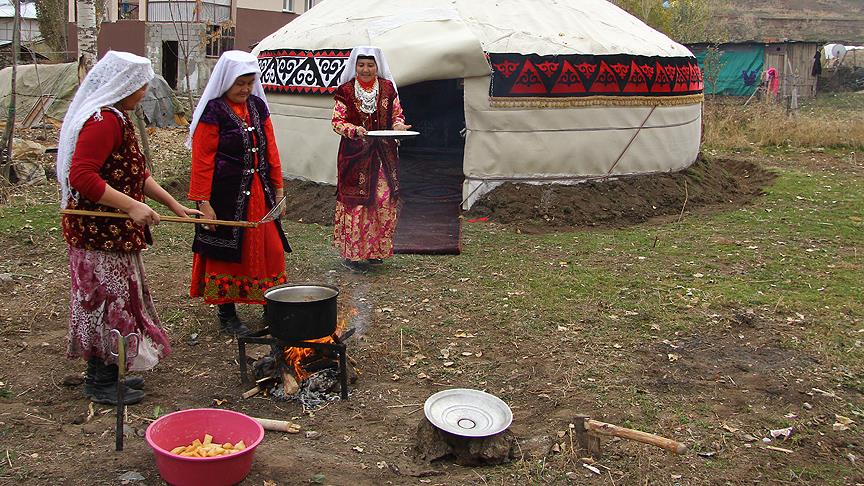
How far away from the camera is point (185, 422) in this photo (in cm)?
277

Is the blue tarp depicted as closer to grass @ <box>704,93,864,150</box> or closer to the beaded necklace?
grass @ <box>704,93,864,150</box>

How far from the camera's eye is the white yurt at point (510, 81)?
720 centimetres

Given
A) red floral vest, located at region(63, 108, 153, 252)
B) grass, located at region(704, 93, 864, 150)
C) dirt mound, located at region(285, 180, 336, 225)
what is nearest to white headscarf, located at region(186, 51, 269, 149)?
red floral vest, located at region(63, 108, 153, 252)

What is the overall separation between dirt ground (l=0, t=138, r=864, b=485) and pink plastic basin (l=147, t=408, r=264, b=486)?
5.3 inches

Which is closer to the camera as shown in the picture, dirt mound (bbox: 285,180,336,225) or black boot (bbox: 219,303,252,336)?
black boot (bbox: 219,303,252,336)

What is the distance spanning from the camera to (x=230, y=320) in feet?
13.9

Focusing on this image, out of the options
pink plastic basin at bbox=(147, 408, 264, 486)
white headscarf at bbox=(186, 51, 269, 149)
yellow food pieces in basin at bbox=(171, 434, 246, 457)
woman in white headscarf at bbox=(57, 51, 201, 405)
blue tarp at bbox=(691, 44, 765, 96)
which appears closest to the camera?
pink plastic basin at bbox=(147, 408, 264, 486)

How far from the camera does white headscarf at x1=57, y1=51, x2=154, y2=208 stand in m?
2.95

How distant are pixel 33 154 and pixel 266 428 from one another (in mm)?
7415

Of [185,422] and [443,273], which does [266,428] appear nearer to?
[185,422]

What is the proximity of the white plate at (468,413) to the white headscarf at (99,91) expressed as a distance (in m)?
1.67

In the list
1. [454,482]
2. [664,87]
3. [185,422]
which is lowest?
[454,482]

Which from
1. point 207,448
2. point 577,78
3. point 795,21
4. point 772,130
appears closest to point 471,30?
point 577,78

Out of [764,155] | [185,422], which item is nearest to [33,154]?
[185,422]
